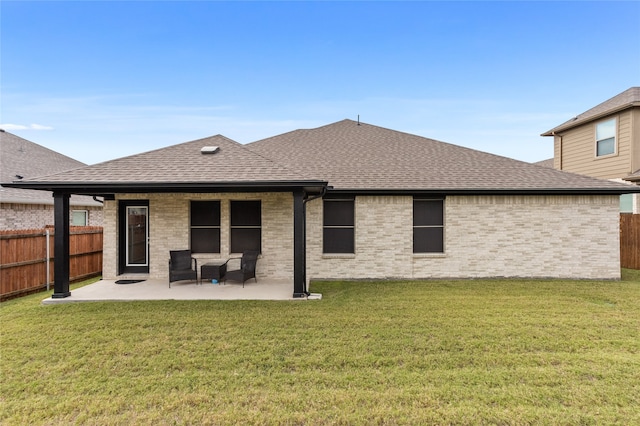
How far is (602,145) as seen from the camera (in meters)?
13.0

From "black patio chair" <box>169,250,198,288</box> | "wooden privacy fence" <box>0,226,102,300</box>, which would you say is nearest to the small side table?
"black patio chair" <box>169,250,198,288</box>

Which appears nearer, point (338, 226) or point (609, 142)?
point (338, 226)

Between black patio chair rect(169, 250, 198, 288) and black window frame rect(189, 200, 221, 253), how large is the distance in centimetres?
45

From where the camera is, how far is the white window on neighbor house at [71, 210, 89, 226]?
46.1ft

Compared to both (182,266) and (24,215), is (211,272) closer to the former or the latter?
(182,266)

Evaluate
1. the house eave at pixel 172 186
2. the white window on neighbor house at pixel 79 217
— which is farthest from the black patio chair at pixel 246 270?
the white window on neighbor house at pixel 79 217

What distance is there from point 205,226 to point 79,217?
9.46 m

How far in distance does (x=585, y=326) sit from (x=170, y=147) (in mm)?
10891

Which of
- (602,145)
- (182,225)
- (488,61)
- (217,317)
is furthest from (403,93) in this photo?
(217,317)

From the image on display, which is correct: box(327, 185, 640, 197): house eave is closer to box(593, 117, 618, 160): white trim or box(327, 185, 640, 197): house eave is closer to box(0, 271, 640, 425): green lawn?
box(0, 271, 640, 425): green lawn

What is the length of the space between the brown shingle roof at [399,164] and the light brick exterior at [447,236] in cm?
46

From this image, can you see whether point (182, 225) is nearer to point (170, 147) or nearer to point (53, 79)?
point (170, 147)

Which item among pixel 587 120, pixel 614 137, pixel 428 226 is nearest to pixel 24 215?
pixel 428 226

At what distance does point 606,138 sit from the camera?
1282 cm
